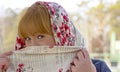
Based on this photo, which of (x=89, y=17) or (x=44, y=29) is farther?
(x=89, y=17)

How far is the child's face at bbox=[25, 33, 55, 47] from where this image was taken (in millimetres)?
860

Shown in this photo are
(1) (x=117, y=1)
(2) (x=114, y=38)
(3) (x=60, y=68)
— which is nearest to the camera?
(3) (x=60, y=68)

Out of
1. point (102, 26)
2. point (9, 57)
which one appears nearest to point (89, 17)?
point (102, 26)

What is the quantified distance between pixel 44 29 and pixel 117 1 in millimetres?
5623

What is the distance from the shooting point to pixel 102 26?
6445 millimetres

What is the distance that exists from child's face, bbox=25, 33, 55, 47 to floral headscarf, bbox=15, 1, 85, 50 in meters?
0.02

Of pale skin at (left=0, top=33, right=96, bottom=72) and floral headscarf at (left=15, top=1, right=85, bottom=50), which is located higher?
floral headscarf at (left=15, top=1, right=85, bottom=50)

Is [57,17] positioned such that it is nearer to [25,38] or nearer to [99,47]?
[25,38]

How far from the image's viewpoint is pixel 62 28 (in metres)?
0.88

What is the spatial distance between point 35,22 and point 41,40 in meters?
0.05

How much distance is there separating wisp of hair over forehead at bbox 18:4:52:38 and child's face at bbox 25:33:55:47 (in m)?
0.01

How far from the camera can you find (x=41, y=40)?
86 cm

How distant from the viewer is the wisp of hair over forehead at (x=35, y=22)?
2.80 feet

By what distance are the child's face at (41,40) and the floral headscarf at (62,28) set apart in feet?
0.06
